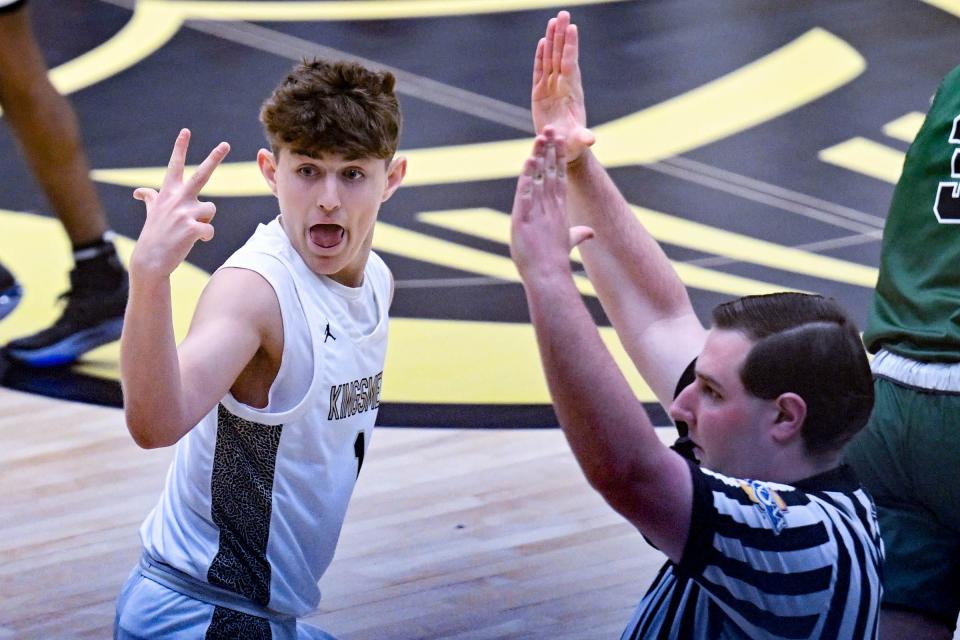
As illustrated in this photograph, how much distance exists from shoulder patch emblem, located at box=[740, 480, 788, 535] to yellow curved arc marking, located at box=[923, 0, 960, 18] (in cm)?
963

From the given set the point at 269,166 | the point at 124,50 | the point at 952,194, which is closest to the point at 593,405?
the point at 269,166

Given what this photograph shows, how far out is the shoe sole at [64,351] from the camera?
5.79 meters

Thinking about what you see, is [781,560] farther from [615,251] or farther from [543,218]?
→ [615,251]

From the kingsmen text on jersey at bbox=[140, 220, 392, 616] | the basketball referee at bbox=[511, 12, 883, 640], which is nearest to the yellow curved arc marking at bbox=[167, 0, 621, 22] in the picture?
the kingsmen text on jersey at bbox=[140, 220, 392, 616]

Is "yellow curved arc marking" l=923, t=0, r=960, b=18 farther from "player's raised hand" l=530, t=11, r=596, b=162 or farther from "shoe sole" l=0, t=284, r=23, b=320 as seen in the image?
"player's raised hand" l=530, t=11, r=596, b=162

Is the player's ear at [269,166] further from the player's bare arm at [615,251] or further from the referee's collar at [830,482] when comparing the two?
the referee's collar at [830,482]

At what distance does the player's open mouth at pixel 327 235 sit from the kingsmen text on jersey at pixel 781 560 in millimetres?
935

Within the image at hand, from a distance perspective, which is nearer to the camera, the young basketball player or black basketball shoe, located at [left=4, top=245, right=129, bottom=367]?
the young basketball player

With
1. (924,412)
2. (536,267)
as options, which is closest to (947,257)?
(924,412)

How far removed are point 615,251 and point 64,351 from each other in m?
3.54

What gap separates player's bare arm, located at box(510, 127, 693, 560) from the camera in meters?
1.95

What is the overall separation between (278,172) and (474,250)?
14.1 ft

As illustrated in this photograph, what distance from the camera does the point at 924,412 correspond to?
284 cm

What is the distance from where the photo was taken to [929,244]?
9.42ft
